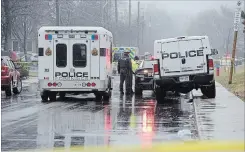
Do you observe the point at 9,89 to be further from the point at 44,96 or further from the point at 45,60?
the point at 45,60

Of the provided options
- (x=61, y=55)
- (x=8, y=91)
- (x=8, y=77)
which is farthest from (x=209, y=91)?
(x=8, y=91)

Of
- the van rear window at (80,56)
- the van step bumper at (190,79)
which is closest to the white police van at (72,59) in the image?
the van rear window at (80,56)

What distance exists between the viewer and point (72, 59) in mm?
20484

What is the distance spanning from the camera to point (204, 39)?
1964cm

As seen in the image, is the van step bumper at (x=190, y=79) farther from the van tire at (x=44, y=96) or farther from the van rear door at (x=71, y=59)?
the van tire at (x=44, y=96)

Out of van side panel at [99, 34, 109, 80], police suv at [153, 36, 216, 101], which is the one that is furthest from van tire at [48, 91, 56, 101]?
police suv at [153, 36, 216, 101]

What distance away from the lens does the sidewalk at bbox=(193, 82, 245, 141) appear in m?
11.5

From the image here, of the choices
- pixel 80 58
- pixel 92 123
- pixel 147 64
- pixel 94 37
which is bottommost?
pixel 92 123

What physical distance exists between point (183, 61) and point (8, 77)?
25.7ft

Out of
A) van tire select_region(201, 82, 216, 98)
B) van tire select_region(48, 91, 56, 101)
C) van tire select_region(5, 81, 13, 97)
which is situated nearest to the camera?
van tire select_region(201, 82, 216, 98)

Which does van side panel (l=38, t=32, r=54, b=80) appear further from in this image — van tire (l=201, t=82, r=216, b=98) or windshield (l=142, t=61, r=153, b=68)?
van tire (l=201, t=82, r=216, b=98)

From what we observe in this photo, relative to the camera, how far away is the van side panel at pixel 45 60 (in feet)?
66.6

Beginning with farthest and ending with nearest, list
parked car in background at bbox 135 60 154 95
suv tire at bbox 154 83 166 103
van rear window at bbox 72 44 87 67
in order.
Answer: parked car in background at bbox 135 60 154 95, van rear window at bbox 72 44 87 67, suv tire at bbox 154 83 166 103

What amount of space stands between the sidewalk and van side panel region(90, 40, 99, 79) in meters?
3.49
